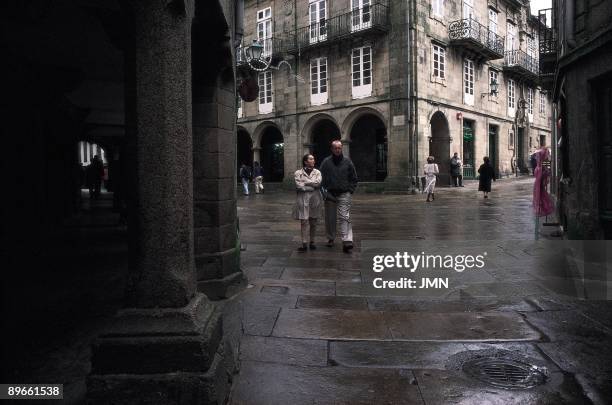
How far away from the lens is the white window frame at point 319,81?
84.7 feet

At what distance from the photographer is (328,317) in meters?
4.66

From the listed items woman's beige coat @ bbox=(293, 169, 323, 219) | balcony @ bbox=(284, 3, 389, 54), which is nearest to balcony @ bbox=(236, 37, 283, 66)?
balcony @ bbox=(284, 3, 389, 54)

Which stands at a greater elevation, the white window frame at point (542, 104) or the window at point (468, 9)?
the window at point (468, 9)

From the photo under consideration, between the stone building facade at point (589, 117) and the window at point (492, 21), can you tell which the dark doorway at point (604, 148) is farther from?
the window at point (492, 21)

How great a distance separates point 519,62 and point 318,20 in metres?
13.8

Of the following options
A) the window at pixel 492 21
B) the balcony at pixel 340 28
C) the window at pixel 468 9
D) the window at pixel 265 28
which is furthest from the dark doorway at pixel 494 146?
the window at pixel 265 28

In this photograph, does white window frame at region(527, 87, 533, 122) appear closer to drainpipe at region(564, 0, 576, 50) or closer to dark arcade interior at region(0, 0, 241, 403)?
drainpipe at region(564, 0, 576, 50)

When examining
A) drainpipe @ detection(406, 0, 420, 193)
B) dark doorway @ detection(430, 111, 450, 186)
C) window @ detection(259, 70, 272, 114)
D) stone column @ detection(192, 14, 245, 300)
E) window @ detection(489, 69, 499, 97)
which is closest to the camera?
stone column @ detection(192, 14, 245, 300)

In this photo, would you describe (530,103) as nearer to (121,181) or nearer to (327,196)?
(121,181)

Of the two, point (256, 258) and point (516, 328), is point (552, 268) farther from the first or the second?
point (256, 258)

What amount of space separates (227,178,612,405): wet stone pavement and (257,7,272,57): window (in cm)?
→ 2266

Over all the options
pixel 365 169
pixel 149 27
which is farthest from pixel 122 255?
pixel 365 169

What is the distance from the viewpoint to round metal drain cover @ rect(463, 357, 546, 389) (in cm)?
325

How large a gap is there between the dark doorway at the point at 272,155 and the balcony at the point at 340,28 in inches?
234
